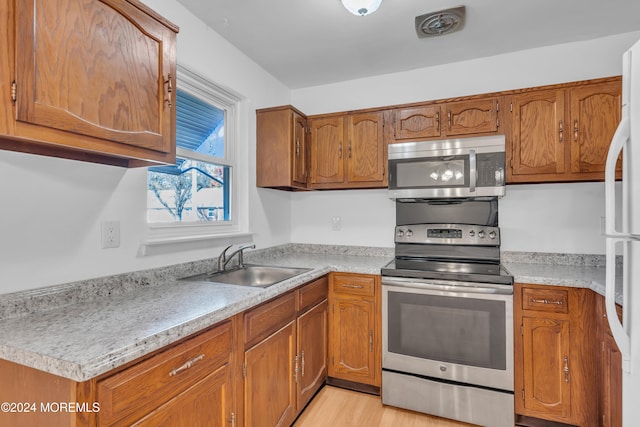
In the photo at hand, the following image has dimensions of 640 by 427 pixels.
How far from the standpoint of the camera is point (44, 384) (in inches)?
34.9

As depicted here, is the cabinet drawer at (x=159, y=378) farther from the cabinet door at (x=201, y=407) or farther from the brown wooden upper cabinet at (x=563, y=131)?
the brown wooden upper cabinet at (x=563, y=131)

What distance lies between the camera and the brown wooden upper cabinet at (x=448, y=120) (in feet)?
7.45

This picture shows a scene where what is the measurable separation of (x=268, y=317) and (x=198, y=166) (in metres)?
1.14

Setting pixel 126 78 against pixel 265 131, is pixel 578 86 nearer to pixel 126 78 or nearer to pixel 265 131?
pixel 265 131

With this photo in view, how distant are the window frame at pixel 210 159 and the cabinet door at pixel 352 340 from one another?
936mm

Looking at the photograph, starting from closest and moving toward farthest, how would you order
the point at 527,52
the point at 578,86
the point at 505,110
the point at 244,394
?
the point at 244,394
the point at 578,86
the point at 505,110
the point at 527,52

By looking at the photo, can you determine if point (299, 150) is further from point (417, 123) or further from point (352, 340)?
point (352, 340)

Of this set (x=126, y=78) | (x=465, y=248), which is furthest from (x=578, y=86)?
(x=126, y=78)

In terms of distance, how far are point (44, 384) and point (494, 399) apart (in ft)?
7.04

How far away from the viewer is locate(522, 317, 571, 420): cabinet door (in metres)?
1.84

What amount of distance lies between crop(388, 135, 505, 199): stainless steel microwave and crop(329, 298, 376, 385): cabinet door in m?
0.88

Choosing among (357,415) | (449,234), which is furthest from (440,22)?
(357,415)

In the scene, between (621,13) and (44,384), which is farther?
(621,13)

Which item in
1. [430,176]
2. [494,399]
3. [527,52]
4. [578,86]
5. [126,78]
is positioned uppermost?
[527,52]
